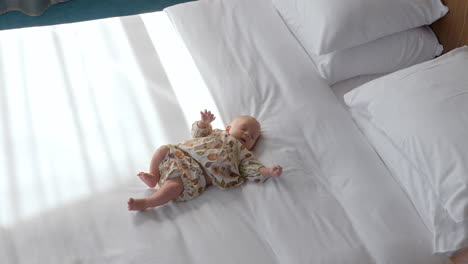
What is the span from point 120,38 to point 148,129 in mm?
489

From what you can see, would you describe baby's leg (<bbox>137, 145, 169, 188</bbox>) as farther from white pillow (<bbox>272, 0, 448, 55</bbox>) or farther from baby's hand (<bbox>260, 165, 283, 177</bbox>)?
white pillow (<bbox>272, 0, 448, 55</bbox>)

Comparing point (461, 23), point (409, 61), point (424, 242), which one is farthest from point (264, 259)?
point (461, 23)

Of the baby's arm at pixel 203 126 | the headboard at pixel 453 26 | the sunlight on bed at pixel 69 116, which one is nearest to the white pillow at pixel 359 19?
the headboard at pixel 453 26

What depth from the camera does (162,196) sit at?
1397mm

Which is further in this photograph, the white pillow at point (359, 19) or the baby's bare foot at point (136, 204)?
the white pillow at point (359, 19)

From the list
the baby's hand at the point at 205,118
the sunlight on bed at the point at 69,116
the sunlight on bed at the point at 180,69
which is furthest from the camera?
the sunlight on bed at the point at 180,69

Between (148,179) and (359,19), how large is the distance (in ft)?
2.94

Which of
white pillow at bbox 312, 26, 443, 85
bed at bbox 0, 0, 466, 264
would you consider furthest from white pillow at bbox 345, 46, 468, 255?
white pillow at bbox 312, 26, 443, 85

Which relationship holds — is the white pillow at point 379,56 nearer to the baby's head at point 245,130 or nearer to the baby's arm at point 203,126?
the baby's head at point 245,130

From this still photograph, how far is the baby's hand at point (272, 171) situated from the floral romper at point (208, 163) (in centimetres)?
2

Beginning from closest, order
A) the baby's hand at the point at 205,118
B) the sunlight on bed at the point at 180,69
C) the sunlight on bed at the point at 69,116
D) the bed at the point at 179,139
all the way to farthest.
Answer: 1. the bed at the point at 179,139
2. the sunlight on bed at the point at 69,116
3. the baby's hand at the point at 205,118
4. the sunlight on bed at the point at 180,69

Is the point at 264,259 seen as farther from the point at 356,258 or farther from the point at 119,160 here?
the point at 119,160

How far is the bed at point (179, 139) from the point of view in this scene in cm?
132

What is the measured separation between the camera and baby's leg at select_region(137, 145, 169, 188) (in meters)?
1.44
